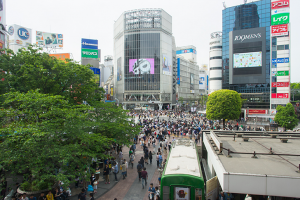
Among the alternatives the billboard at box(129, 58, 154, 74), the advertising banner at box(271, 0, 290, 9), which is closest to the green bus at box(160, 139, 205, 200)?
the advertising banner at box(271, 0, 290, 9)

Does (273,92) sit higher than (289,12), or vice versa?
(289,12)

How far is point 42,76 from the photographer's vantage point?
15.5m

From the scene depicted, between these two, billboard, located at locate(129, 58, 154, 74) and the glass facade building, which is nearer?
the glass facade building

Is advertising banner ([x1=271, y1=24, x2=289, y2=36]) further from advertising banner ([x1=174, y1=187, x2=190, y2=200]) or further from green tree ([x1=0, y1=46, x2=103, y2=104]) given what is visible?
advertising banner ([x1=174, y1=187, x2=190, y2=200])

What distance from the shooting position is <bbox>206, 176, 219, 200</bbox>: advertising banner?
7.91 meters

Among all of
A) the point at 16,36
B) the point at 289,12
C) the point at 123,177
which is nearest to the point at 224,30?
the point at 289,12

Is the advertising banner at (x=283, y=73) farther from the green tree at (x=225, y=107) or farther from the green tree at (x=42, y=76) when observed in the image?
the green tree at (x=42, y=76)

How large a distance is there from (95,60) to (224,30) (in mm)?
47746

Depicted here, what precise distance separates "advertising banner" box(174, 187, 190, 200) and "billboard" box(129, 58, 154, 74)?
6442 centimetres

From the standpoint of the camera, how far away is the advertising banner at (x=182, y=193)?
25.0ft

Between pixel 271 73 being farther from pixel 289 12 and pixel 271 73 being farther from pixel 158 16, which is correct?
pixel 158 16

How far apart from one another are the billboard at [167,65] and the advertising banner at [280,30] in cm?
3643

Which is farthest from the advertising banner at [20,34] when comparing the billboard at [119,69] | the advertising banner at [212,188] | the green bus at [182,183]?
the advertising banner at [212,188]

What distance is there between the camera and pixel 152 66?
2781 inches
